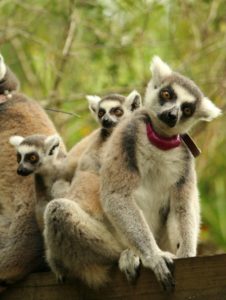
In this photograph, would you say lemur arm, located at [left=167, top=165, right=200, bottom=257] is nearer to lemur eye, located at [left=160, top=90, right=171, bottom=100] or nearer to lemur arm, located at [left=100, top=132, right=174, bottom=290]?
lemur arm, located at [left=100, top=132, right=174, bottom=290]

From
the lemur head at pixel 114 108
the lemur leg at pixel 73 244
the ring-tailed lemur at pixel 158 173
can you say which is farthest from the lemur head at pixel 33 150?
the lemur leg at pixel 73 244

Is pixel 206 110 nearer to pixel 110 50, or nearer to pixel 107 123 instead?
pixel 107 123

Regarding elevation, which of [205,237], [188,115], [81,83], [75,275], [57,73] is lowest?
[205,237]

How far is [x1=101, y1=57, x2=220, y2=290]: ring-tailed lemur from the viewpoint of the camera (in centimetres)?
493

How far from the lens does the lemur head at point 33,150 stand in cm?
570

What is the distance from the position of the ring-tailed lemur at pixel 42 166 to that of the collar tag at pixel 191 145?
100cm

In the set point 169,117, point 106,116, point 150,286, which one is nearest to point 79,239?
point 150,286

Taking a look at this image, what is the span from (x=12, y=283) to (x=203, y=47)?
5.97m

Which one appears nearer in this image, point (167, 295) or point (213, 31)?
point (167, 295)

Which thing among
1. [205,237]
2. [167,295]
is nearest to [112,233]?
[167,295]

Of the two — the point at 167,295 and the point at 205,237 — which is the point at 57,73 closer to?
the point at 205,237

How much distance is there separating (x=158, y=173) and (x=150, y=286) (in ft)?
2.75

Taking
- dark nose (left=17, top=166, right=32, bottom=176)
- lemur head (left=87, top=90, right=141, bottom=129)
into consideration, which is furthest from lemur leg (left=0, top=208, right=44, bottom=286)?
lemur head (left=87, top=90, right=141, bottom=129)

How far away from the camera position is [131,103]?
20.9 ft
